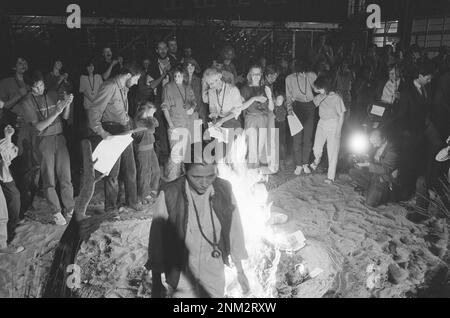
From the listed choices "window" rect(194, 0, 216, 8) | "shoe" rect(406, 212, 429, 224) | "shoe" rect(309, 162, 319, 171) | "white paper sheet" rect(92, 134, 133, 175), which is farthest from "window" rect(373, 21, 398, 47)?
"white paper sheet" rect(92, 134, 133, 175)

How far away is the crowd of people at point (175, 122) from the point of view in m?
5.95

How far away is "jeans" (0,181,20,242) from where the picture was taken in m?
5.66

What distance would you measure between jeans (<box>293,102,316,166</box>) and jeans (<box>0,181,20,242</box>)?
17.9 ft

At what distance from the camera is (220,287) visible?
3.71 m

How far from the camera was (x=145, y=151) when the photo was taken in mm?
6547

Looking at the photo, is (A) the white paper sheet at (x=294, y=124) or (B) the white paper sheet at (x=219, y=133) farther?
(A) the white paper sheet at (x=294, y=124)

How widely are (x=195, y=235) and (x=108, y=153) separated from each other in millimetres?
2988

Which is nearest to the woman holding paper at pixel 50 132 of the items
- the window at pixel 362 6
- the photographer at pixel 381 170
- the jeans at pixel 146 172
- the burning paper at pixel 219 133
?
the jeans at pixel 146 172

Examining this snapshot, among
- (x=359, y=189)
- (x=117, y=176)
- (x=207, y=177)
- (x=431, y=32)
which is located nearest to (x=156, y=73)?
(x=117, y=176)

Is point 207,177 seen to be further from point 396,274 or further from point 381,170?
point 381,170

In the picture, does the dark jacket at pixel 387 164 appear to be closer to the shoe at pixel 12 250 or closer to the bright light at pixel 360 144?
the bright light at pixel 360 144

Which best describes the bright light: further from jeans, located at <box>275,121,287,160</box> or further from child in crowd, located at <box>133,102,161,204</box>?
child in crowd, located at <box>133,102,161,204</box>

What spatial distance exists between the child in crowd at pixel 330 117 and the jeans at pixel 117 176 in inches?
150

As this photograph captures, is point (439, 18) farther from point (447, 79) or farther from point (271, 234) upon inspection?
point (271, 234)
